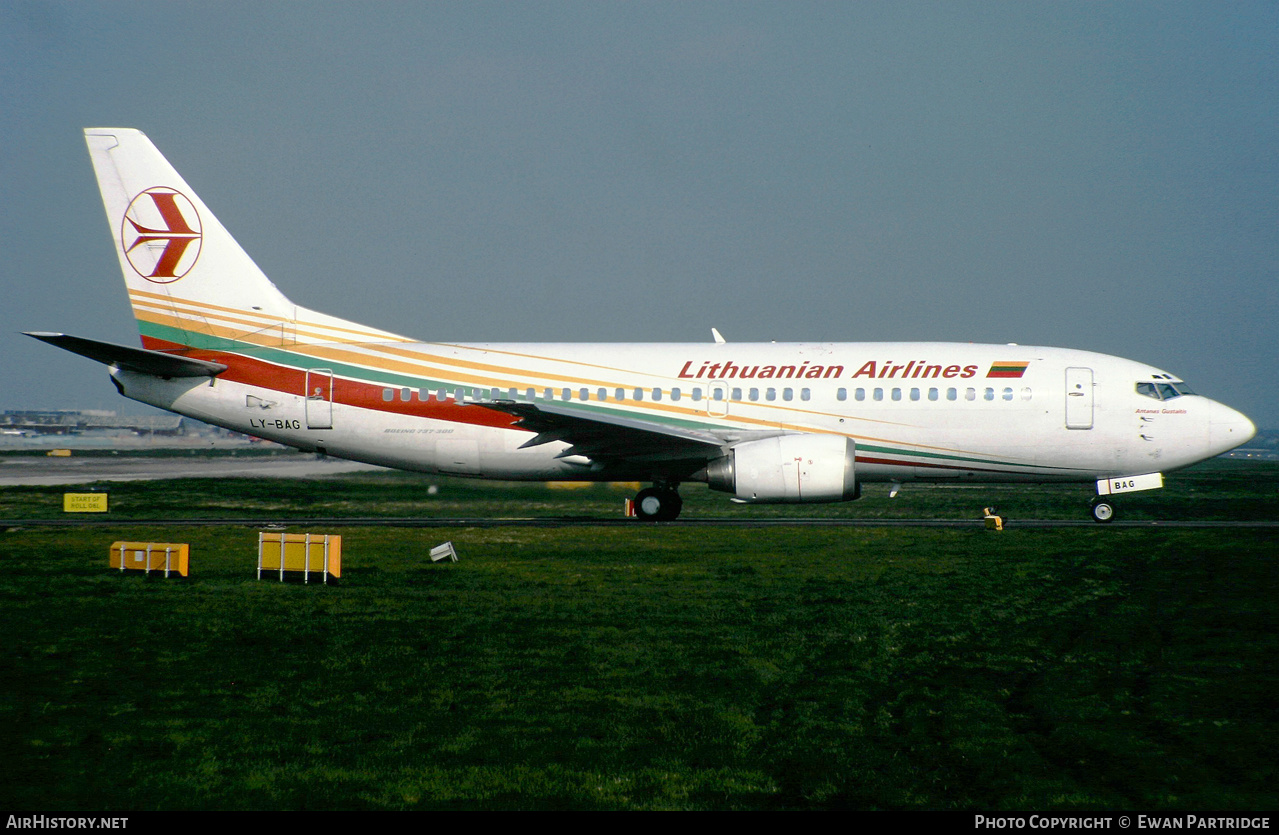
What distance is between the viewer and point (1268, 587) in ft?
48.9

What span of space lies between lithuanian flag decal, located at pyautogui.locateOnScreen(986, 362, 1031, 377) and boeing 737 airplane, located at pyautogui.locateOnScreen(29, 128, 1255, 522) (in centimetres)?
4

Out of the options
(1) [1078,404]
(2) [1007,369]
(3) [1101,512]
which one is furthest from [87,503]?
(3) [1101,512]

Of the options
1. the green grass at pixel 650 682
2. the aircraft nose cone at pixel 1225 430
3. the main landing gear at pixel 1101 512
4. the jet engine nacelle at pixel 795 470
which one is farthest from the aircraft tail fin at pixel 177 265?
the aircraft nose cone at pixel 1225 430

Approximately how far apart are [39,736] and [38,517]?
2288cm

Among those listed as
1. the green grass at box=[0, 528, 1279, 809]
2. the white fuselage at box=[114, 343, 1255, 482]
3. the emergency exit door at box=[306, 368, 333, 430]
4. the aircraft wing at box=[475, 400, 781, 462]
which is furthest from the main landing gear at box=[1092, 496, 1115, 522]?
the emergency exit door at box=[306, 368, 333, 430]

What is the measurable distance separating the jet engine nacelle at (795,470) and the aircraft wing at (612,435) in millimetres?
1207

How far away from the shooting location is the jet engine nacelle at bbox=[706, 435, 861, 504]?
22.8 metres

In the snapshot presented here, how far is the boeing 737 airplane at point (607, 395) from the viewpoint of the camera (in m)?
23.9

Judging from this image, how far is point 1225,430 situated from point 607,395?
14141mm

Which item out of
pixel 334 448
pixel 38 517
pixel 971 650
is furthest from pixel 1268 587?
pixel 38 517

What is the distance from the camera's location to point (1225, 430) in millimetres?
23781

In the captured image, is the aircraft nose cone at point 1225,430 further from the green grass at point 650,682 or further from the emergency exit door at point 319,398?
the emergency exit door at point 319,398

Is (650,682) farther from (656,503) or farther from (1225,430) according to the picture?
(1225,430)

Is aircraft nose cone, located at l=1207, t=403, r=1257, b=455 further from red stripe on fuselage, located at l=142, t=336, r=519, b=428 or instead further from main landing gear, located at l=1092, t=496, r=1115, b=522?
red stripe on fuselage, located at l=142, t=336, r=519, b=428
